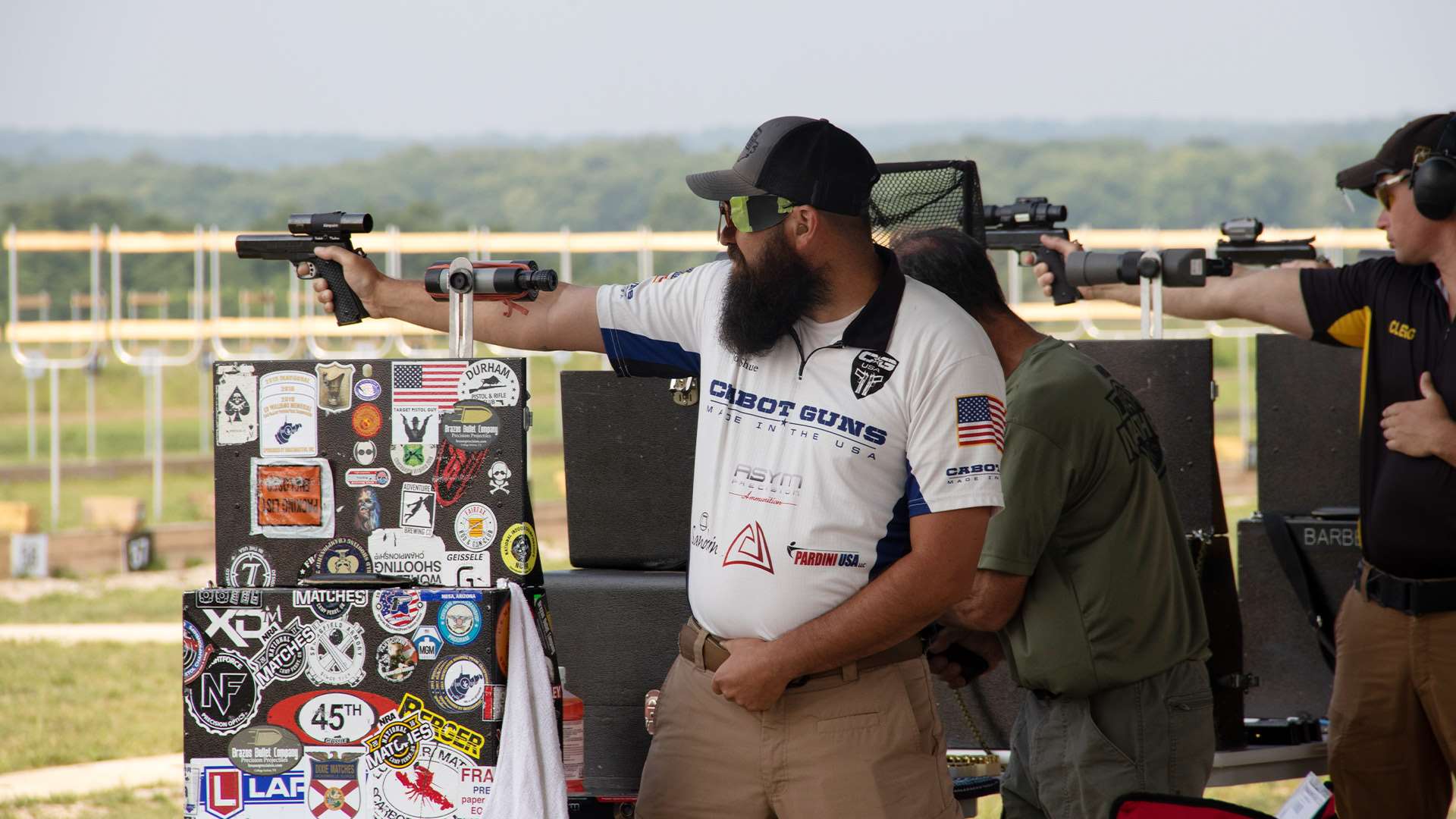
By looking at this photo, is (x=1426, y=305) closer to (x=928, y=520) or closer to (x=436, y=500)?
(x=928, y=520)

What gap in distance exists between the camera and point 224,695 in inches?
91.0

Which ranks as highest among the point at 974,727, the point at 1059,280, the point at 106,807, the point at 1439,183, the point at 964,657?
the point at 1439,183

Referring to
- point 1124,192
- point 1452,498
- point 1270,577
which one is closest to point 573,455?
point 1452,498

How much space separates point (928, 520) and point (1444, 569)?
151cm

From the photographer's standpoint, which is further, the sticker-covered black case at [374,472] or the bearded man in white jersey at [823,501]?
the sticker-covered black case at [374,472]

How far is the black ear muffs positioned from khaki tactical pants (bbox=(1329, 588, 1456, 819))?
852 millimetres

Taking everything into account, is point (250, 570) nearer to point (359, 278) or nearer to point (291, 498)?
point (291, 498)

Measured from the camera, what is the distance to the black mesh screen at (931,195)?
3.04 metres

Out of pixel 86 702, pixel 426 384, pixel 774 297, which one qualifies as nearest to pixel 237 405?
pixel 426 384

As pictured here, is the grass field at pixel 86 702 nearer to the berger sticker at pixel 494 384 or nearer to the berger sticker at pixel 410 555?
the berger sticker at pixel 410 555

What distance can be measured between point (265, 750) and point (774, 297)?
1.10 m

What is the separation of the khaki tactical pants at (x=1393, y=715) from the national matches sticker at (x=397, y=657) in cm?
210

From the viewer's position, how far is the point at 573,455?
2.98 metres

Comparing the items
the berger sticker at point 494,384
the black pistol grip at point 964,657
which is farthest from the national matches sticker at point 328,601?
the black pistol grip at point 964,657
